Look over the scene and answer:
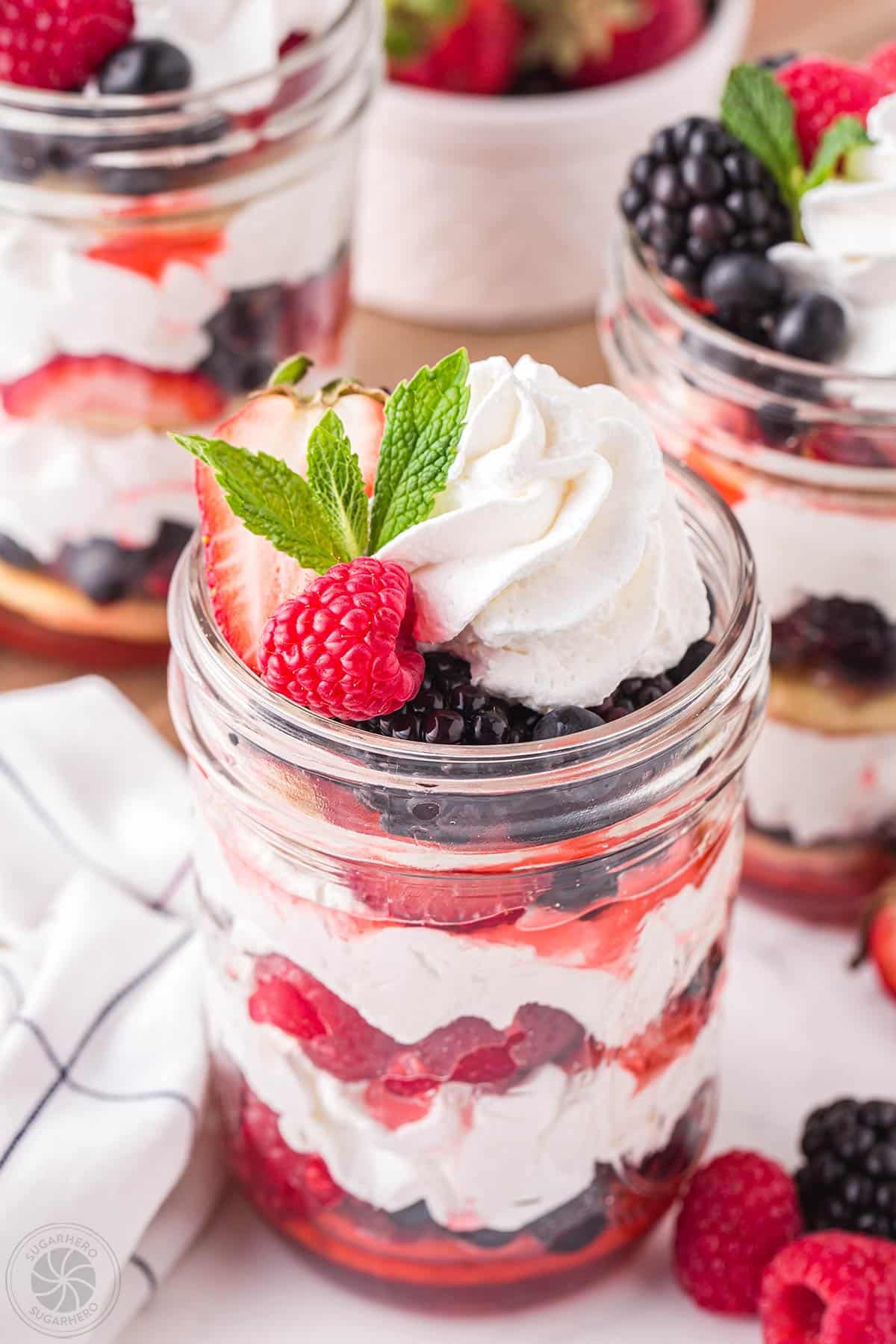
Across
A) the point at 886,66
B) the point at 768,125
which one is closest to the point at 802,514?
the point at 768,125

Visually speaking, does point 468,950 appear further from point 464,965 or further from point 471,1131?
point 471,1131

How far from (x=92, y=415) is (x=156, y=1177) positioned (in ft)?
2.04

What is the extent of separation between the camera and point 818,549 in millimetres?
1162

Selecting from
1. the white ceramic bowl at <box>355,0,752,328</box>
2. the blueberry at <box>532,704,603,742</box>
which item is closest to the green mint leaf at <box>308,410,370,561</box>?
the blueberry at <box>532,704,603,742</box>

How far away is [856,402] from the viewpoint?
1117 mm

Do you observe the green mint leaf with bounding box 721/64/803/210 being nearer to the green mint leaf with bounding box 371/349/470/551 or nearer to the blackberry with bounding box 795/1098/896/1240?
the green mint leaf with bounding box 371/349/470/551

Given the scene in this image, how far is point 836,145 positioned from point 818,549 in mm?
269

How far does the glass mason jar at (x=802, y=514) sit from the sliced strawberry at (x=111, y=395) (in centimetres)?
33

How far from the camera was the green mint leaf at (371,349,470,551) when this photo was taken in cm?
85

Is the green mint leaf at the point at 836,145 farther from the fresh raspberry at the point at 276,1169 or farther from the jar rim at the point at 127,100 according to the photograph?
the fresh raspberry at the point at 276,1169

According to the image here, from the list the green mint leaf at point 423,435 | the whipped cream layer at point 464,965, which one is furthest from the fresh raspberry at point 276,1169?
the green mint leaf at point 423,435

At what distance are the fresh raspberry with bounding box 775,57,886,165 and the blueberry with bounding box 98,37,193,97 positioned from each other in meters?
0.44

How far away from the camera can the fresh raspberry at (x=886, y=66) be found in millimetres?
1259

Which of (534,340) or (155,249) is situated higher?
(155,249)
